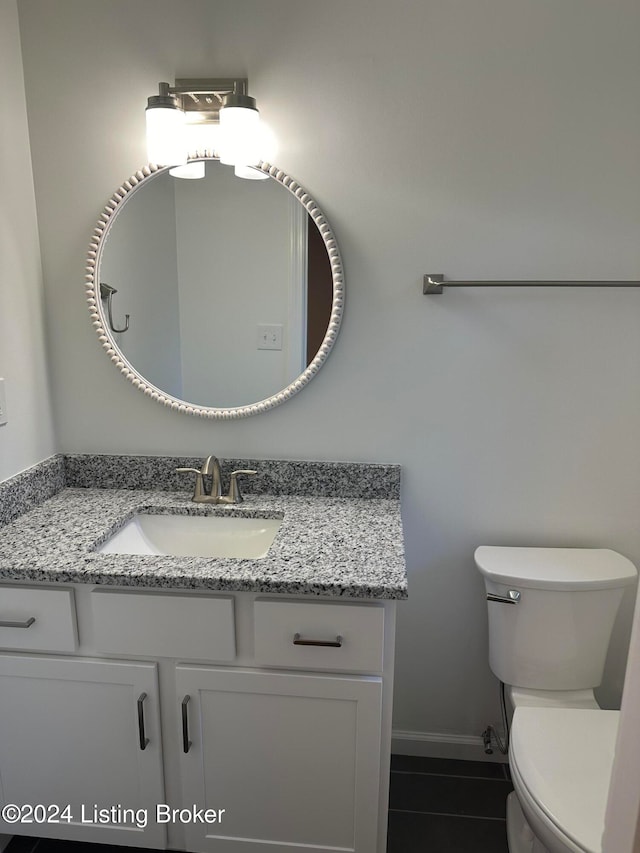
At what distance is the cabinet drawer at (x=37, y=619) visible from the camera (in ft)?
4.26

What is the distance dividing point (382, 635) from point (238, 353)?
0.81 metres

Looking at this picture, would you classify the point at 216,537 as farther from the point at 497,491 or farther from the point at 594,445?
the point at 594,445

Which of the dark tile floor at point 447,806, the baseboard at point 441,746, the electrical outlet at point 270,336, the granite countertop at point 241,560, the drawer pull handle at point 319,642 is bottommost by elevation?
the dark tile floor at point 447,806

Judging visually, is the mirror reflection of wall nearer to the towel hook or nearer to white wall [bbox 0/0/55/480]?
the towel hook

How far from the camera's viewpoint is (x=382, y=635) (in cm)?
125

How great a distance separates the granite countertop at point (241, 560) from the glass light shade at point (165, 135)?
871mm

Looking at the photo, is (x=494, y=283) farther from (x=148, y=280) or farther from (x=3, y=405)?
(x=3, y=405)

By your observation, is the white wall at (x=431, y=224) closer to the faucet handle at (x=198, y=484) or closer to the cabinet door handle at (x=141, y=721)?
the faucet handle at (x=198, y=484)

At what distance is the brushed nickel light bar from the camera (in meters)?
1.50

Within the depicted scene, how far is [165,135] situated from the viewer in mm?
1494

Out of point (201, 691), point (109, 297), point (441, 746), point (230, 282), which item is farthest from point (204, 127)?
point (441, 746)

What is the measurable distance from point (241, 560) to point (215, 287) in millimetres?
721

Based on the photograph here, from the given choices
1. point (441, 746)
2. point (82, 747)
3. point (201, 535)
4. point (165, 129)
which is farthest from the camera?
point (441, 746)

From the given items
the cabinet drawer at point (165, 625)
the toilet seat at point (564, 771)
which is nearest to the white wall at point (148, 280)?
the cabinet drawer at point (165, 625)
